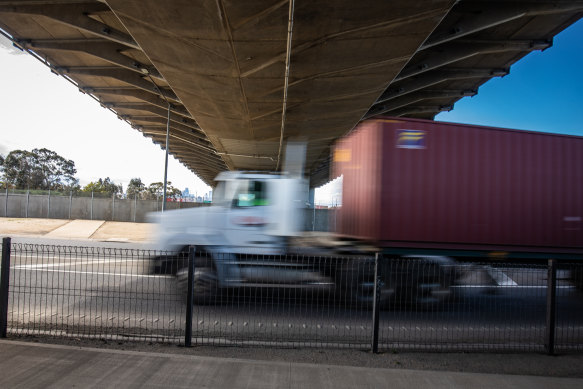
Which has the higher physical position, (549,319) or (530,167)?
(530,167)

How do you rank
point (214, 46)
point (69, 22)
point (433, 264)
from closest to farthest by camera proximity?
point (433, 264)
point (214, 46)
point (69, 22)

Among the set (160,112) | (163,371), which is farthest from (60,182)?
(163,371)

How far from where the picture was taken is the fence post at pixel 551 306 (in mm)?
A: 4977

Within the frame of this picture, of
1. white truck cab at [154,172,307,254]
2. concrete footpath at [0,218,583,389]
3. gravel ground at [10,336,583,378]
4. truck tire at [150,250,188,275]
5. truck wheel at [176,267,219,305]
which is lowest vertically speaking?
gravel ground at [10,336,583,378]

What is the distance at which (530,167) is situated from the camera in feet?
26.3

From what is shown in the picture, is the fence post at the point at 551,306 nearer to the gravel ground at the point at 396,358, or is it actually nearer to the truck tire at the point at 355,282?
the gravel ground at the point at 396,358

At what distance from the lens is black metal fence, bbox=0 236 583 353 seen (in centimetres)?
508

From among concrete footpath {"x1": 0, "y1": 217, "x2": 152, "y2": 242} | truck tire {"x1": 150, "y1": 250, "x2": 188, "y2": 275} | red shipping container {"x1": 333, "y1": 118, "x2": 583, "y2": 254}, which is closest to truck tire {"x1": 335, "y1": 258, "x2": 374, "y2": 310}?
red shipping container {"x1": 333, "y1": 118, "x2": 583, "y2": 254}

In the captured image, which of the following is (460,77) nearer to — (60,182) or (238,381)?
(238,381)

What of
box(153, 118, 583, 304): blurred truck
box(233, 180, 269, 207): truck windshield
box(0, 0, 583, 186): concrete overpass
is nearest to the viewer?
box(153, 118, 583, 304): blurred truck

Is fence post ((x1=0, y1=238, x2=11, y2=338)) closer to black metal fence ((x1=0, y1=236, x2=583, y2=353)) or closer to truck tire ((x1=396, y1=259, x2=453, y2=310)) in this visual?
black metal fence ((x1=0, y1=236, x2=583, y2=353))

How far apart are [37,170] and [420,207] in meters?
91.0

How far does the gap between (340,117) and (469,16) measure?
727 centimetres

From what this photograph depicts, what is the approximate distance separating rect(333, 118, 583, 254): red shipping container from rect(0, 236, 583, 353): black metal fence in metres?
0.87
